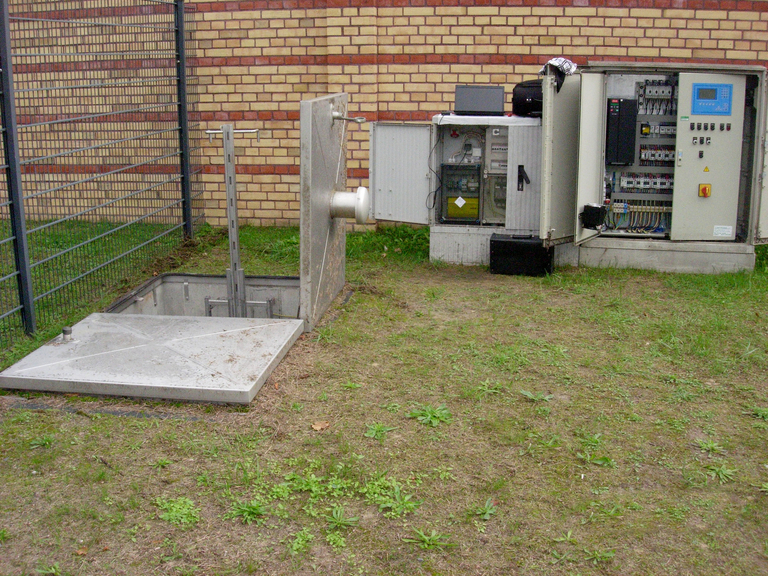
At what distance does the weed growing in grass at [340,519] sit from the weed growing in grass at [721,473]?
1666mm

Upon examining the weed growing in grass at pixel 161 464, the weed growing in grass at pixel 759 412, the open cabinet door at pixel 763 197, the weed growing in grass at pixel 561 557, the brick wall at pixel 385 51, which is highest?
the brick wall at pixel 385 51

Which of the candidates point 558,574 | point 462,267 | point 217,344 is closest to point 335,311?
point 217,344

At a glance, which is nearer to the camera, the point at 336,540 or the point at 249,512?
the point at 336,540

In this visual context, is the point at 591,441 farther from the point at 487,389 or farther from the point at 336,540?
the point at 336,540

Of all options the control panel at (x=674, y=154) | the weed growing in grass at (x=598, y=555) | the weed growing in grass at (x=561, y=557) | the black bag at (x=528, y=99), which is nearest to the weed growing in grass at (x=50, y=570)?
the weed growing in grass at (x=561, y=557)

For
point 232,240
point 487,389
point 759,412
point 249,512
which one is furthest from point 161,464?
point 759,412

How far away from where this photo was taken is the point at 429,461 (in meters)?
3.86

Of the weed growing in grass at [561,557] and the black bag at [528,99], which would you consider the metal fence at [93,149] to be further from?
the weed growing in grass at [561,557]

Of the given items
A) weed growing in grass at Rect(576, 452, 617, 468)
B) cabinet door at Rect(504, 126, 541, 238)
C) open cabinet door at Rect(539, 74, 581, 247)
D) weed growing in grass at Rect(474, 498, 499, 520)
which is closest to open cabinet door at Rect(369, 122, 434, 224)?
cabinet door at Rect(504, 126, 541, 238)

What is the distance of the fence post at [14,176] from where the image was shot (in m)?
5.02

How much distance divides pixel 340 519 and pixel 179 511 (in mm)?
681

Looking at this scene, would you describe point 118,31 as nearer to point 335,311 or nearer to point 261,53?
point 261,53

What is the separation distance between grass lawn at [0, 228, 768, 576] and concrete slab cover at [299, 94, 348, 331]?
0.31 meters

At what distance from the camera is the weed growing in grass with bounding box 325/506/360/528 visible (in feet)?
10.9
